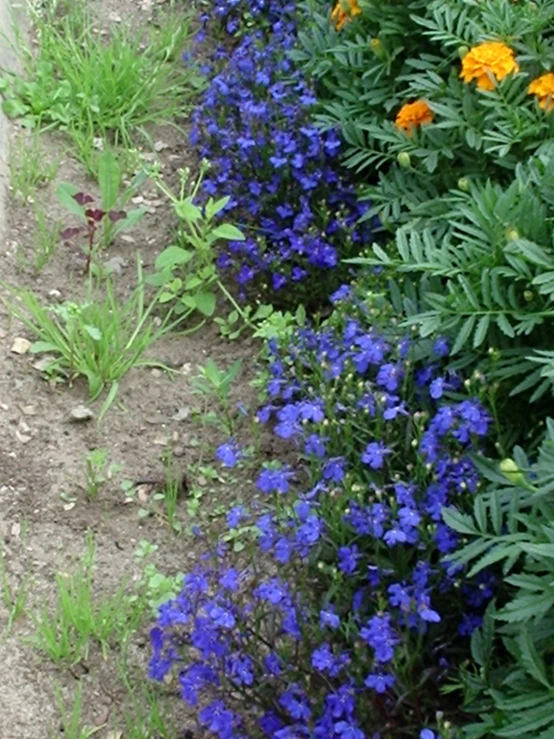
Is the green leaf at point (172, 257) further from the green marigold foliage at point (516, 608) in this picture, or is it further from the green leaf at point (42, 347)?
the green marigold foliage at point (516, 608)

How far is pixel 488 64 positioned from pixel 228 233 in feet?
2.80

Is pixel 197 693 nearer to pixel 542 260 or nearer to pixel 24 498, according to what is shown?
pixel 24 498

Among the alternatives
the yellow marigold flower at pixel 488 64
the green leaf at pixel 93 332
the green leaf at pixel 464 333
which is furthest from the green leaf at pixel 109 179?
the green leaf at pixel 464 333

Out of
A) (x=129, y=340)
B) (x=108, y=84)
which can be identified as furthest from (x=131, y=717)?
(x=108, y=84)

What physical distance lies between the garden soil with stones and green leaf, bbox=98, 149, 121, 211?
17cm

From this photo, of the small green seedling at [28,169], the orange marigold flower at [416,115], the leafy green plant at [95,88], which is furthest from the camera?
the leafy green plant at [95,88]

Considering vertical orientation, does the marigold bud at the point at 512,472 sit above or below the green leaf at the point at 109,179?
above

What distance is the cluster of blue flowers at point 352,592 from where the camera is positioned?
6.59 feet

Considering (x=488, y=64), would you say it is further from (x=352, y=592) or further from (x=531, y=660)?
(x=531, y=660)

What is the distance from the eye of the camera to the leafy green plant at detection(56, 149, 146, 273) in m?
3.22

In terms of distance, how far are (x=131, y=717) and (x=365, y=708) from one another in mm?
543

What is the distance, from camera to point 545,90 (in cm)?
256

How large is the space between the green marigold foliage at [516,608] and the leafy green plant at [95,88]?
2076 mm

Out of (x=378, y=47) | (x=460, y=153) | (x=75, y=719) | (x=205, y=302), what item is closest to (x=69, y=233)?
(x=205, y=302)
